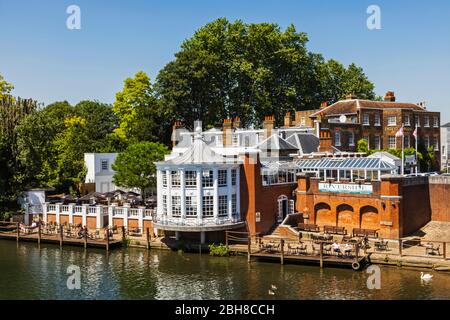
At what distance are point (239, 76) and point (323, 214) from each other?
35647mm

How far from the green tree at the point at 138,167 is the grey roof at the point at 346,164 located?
15235 millimetres

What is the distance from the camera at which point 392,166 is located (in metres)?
42.7

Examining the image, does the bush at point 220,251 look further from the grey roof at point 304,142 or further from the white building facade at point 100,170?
the white building facade at point 100,170

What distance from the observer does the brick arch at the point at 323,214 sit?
44750mm

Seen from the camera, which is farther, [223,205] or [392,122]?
[392,122]

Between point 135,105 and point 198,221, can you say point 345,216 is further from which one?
point 135,105

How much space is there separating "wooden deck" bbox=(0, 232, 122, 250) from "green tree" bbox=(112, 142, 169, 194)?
10.3 m

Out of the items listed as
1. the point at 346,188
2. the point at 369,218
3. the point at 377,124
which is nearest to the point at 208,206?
the point at 346,188

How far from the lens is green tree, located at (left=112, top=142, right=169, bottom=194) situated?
178 feet

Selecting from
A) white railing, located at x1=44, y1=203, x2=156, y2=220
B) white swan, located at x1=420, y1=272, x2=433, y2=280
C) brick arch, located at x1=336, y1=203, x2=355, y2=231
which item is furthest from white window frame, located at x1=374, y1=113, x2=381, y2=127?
white swan, located at x1=420, y1=272, x2=433, y2=280

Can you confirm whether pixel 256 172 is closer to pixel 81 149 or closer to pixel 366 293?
pixel 366 293

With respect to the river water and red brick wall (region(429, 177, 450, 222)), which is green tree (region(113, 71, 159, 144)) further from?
red brick wall (region(429, 177, 450, 222))

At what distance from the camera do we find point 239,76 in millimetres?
76312
